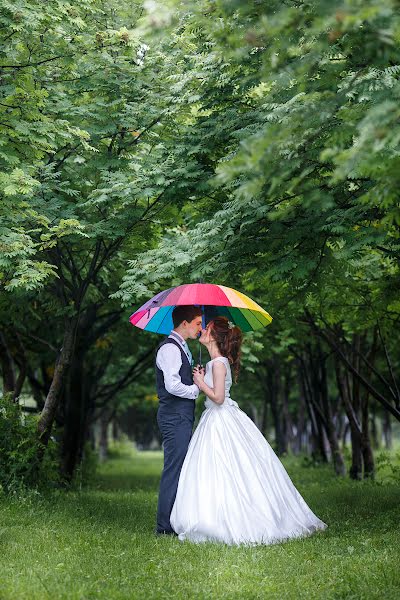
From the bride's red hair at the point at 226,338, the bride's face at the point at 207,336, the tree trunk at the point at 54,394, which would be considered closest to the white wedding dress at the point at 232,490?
the bride's red hair at the point at 226,338

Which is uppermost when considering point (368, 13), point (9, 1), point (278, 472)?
point (9, 1)

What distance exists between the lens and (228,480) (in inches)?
306

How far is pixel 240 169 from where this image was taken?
4.34 metres

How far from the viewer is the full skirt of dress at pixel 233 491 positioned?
7609mm

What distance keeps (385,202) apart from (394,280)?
6.84 metres

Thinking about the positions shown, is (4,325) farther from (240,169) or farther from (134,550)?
(240,169)

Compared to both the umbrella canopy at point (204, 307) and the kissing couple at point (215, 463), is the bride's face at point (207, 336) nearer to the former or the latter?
the kissing couple at point (215, 463)

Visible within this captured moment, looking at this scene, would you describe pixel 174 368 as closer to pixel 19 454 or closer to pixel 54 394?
pixel 19 454

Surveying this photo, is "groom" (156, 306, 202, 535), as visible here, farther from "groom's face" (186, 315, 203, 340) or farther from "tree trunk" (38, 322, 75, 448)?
"tree trunk" (38, 322, 75, 448)

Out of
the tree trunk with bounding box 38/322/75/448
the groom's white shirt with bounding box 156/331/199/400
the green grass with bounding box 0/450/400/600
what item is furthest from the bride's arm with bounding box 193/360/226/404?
the tree trunk with bounding box 38/322/75/448

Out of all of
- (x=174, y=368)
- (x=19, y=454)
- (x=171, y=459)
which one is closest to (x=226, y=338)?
(x=174, y=368)

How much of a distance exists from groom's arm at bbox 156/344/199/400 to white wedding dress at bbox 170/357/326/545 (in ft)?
0.99

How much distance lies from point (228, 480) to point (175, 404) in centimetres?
104

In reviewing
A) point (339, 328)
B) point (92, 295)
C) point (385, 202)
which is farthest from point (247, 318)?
point (339, 328)
